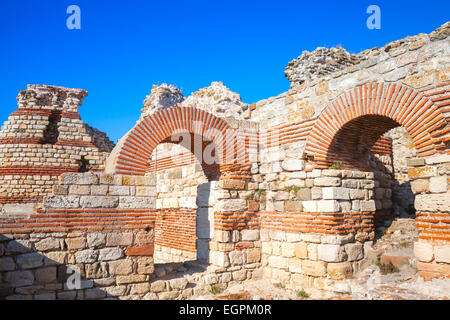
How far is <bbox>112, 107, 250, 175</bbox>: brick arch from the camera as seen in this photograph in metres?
5.40

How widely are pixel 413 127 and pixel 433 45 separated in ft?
3.90

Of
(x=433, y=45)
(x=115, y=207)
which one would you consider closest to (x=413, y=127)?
(x=433, y=45)

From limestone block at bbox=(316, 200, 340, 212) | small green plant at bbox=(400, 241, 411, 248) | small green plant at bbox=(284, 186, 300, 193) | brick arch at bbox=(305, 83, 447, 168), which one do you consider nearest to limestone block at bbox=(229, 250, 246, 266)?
small green plant at bbox=(284, 186, 300, 193)

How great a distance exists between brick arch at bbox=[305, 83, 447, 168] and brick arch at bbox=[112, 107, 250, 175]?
4.68ft

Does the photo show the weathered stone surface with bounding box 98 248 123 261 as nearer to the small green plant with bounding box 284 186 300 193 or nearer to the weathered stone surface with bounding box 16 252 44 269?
the weathered stone surface with bounding box 16 252 44 269

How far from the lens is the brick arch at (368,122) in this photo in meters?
4.53

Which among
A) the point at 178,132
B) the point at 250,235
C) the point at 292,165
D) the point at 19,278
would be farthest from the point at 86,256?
the point at 292,165

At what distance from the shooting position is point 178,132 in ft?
19.8

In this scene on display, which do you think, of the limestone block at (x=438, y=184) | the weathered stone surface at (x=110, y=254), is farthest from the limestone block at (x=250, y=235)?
the limestone block at (x=438, y=184)

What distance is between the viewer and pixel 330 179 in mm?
5469

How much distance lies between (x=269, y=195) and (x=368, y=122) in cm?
218

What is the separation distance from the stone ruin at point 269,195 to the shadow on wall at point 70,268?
1 centimetres
